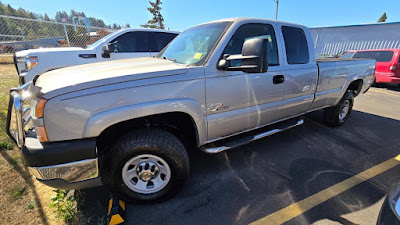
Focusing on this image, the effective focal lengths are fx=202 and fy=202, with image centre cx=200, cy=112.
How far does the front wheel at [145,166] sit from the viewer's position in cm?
197

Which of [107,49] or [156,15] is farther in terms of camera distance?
[156,15]

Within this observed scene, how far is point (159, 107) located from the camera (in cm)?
194

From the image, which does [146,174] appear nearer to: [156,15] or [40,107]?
[40,107]

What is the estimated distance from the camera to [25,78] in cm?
423

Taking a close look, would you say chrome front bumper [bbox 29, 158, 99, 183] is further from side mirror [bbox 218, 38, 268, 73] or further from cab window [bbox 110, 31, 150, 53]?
cab window [bbox 110, 31, 150, 53]

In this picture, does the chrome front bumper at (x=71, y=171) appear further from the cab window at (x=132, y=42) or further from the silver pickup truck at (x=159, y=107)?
the cab window at (x=132, y=42)

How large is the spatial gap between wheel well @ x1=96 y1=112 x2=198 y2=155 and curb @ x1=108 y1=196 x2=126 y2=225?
0.54 metres

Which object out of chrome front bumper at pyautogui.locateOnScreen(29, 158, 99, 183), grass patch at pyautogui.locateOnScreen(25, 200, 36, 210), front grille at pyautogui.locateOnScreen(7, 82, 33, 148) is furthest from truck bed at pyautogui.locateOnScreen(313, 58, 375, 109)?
grass patch at pyautogui.locateOnScreen(25, 200, 36, 210)

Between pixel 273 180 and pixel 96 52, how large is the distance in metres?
4.97

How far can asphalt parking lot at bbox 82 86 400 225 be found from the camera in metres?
→ 2.09

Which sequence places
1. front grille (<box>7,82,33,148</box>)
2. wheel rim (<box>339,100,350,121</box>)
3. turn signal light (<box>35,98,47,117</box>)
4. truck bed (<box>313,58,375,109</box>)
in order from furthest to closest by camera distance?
1. wheel rim (<box>339,100,350,121</box>)
2. truck bed (<box>313,58,375,109</box>)
3. front grille (<box>7,82,33,148</box>)
4. turn signal light (<box>35,98,47,117</box>)

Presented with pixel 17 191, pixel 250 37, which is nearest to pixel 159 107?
pixel 250 37

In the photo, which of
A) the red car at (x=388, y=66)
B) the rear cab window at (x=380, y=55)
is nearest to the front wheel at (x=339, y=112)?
the red car at (x=388, y=66)

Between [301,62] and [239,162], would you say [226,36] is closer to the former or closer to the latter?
[301,62]
